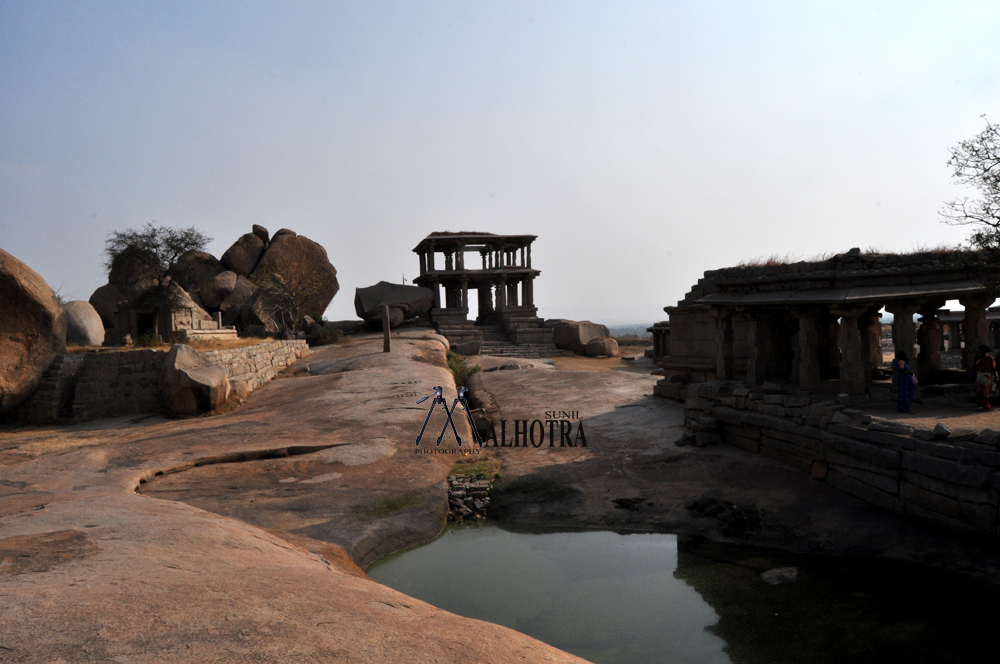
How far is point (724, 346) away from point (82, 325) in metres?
22.5

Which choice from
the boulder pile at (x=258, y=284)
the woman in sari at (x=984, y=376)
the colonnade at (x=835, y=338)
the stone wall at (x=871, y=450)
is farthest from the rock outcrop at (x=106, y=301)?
the woman in sari at (x=984, y=376)

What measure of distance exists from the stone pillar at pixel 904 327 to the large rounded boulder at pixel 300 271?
28.6m

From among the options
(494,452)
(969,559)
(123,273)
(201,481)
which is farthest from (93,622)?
(123,273)

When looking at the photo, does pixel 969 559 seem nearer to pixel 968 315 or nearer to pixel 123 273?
pixel 968 315

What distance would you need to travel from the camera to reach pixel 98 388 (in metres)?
15.0

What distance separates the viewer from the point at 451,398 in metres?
15.6

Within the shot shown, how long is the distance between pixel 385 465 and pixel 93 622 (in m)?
6.95

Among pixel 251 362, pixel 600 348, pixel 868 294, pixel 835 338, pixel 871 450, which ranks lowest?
pixel 871 450

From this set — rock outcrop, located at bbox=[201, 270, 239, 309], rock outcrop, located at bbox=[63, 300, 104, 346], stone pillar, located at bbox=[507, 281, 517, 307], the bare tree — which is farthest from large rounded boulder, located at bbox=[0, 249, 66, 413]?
stone pillar, located at bbox=[507, 281, 517, 307]

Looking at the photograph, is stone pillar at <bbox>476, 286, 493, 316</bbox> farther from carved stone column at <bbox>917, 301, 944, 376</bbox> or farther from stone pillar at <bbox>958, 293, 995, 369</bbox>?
stone pillar at <bbox>958, 293, 995, 369</bbox>

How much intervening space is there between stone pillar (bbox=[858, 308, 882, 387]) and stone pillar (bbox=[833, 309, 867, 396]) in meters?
1.63

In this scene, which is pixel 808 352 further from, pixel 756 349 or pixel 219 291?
pixel 219 291

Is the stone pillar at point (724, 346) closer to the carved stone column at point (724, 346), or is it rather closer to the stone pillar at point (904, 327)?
the carved stone column at point (724, 346)

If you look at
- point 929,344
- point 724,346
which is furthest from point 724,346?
point 929,344
